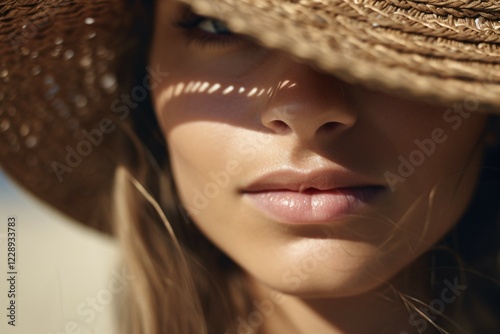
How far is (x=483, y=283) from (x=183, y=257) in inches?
20.7

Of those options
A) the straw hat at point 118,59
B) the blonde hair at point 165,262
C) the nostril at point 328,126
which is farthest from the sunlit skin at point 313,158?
the blonde hair at point 165,262

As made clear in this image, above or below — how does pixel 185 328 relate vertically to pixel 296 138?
below

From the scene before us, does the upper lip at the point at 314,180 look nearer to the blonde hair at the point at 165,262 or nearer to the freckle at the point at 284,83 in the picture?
the freckle at the point at 284,83

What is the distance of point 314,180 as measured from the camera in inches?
26.0

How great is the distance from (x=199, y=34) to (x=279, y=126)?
22cm

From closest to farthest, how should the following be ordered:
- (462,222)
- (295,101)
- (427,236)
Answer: (295,101) < (427,236) < (462,222)

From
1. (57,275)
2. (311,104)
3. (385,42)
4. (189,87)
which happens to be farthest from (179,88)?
(57,275)

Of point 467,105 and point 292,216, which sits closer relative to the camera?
point 467,105

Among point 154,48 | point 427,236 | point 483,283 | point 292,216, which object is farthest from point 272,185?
point 483,283

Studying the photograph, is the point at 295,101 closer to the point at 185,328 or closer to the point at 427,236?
the point at 427,236

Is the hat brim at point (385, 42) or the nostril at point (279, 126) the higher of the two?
the hat brim at point (385, 42)

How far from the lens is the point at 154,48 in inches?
34.6

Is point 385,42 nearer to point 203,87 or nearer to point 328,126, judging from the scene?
point 328,126

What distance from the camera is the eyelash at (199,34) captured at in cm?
74
